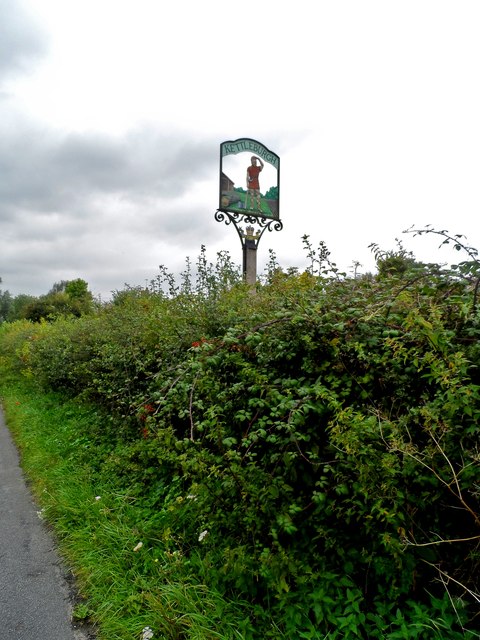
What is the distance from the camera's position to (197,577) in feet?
8.29

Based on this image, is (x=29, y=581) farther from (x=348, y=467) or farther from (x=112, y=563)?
(x=348, y=467)

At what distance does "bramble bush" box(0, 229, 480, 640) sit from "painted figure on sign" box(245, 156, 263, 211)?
4854mm

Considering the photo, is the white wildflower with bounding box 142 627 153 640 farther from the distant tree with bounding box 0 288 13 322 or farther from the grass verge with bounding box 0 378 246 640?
the distant tree with bounding box 0 288 13 322

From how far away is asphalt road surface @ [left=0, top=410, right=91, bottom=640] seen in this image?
93.5 inches

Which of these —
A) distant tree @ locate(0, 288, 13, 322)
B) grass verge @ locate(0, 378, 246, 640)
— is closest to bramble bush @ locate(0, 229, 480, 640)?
grass verge @ locate(0, 378, 246, 640)

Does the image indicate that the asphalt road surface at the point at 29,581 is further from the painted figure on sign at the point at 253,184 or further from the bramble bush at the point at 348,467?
the painted figure on sign at the point at 253,184

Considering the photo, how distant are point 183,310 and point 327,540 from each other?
2.98 m

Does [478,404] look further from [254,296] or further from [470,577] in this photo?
A: [254,296]

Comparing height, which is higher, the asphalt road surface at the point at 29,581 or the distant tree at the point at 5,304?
the distant tree at the point at 5,304

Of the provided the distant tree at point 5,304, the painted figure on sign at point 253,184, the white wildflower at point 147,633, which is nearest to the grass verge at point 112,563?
the white wildflower at point 147,633

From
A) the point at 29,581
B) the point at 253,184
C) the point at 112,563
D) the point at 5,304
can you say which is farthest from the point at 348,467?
the point at 5,304

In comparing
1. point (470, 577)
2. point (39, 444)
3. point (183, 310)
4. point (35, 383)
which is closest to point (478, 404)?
point (470, 577)

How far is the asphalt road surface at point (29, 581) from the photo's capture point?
7.79 feet

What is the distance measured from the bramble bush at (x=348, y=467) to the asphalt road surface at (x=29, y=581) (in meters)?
0.64
